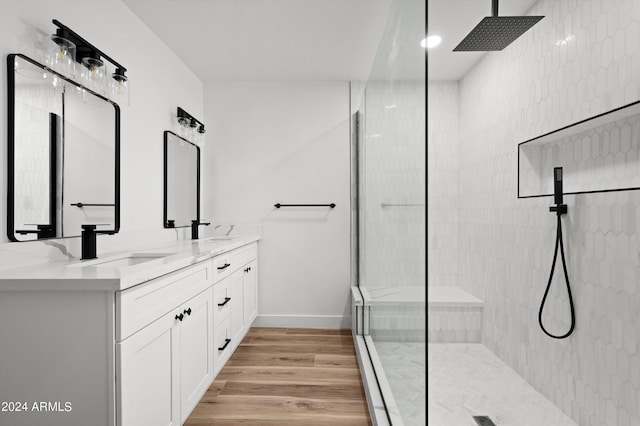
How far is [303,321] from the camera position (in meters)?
3.54

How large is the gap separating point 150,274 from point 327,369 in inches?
63.3

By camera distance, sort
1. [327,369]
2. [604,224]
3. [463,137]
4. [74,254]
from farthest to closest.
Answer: [463,137], [327,369], [74,254], [604,224]

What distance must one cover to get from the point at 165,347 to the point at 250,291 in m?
1.66

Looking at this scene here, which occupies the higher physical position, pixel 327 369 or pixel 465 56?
pixel 465 56

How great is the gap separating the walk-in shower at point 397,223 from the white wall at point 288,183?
0.81 metres

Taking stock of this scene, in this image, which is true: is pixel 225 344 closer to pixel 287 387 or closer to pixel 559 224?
pixel 287 387

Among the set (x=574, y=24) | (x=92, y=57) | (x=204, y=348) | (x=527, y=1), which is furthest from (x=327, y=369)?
(x=527, y=1)

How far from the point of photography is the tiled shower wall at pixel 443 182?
3574mm

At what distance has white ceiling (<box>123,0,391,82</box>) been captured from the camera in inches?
91.5

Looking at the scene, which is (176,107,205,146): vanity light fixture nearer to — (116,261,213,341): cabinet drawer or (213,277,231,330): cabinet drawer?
(213,277,231,330): cabinet drawer

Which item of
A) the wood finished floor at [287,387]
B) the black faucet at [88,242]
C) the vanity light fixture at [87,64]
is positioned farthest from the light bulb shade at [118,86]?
the wood finished floor at [287,387]

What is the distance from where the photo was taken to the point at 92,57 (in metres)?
1.85

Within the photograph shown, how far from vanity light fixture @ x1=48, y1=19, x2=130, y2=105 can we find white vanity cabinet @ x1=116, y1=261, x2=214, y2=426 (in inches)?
42.6

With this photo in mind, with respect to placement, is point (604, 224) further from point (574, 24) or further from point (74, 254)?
point (74, 254)
